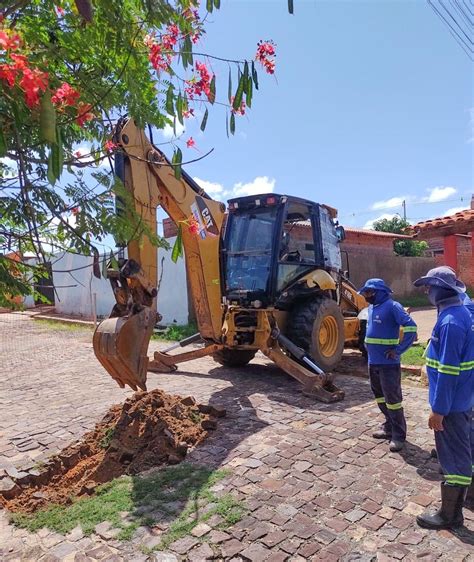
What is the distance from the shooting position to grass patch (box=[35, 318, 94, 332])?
1519 centimetres

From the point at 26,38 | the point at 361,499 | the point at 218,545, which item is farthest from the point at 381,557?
the point at 26,38

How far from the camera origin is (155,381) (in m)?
7.21

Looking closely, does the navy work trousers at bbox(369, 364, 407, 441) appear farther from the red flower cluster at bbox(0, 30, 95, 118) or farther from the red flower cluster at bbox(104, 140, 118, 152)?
the red flower cluster at bbox(0, 30, 95, 118)

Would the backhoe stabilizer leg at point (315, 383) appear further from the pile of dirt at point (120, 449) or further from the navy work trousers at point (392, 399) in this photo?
the pile of dirt at point (120, 449)

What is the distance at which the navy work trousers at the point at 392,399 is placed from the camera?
4.44 metres

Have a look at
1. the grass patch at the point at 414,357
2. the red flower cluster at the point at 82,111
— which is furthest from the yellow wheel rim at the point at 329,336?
the red flower cluster at the point at 82,111

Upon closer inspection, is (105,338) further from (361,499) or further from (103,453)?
(361,499)

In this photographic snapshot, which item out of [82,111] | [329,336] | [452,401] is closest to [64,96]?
[82,111]

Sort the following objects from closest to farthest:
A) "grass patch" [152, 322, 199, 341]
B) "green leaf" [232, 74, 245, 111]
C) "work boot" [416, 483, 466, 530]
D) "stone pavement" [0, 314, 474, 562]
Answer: "green leaf" [232, 74, 245, 111], "stone pavement" [0, 314, 474, 562], "work boot" [416, 483, 466, 530], "grass patch" [152, 322, 199, 341]

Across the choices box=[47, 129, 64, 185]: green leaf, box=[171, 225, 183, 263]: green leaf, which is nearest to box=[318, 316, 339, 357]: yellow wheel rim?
box=[171, 225, 183, 263]: green leaf

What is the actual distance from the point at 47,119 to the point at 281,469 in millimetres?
3290

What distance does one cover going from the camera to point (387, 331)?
15.2 ft

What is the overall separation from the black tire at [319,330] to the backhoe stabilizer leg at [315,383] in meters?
0.54

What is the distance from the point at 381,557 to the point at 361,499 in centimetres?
65
